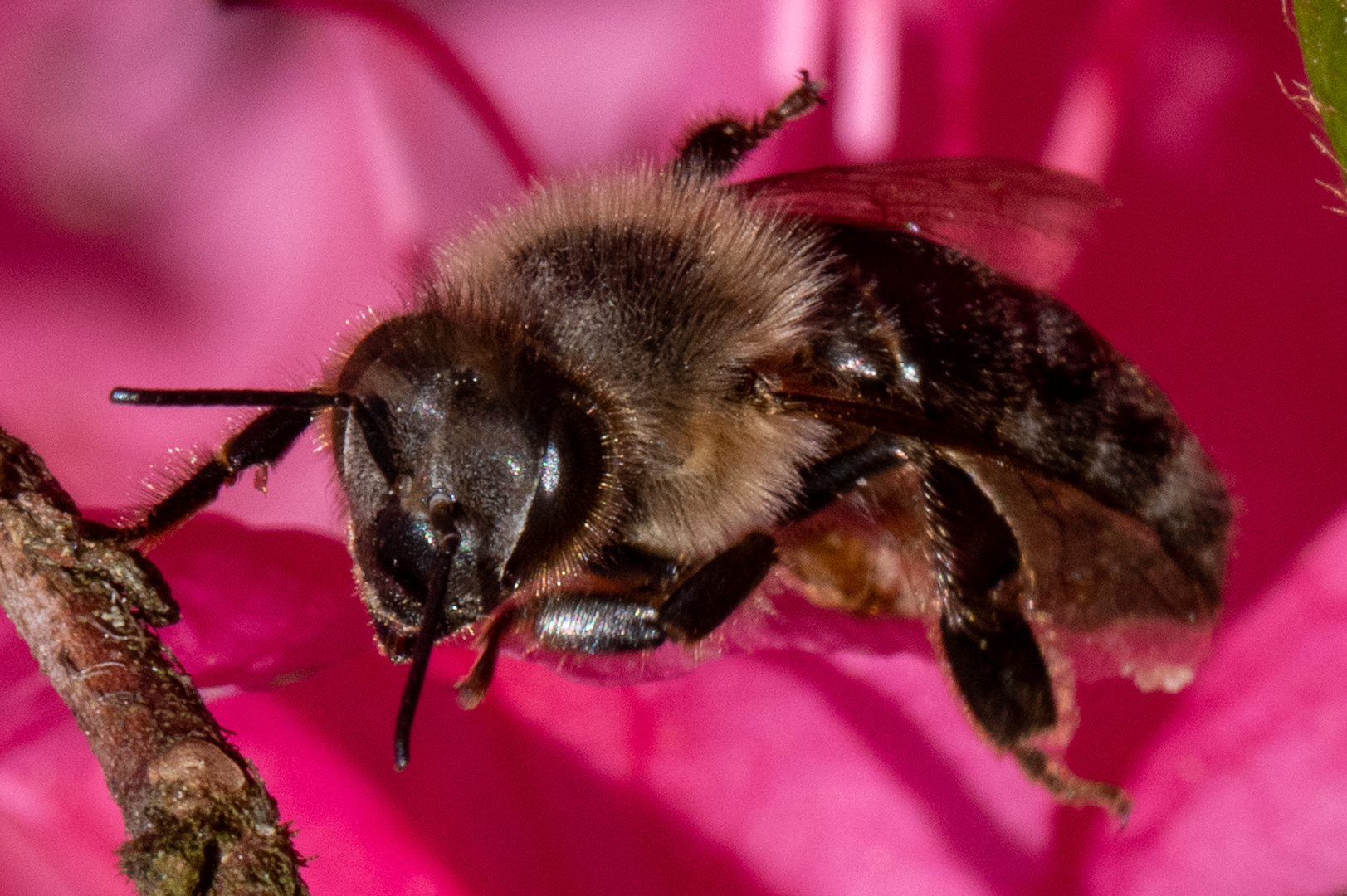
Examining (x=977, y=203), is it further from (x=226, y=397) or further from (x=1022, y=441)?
(x=226, y=397)

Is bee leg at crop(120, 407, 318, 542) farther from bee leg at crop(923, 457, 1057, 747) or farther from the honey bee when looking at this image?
bee leg at crop(923, 457, 1057, 747)

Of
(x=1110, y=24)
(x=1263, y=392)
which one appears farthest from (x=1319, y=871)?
(x=1110, y=24)

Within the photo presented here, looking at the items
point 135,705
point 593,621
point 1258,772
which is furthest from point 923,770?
point 135,705

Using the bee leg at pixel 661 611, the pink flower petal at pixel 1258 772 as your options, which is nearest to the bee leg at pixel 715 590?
the bee leg at pixel 661 611

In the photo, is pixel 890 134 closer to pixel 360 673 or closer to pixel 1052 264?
pixel 1052 264

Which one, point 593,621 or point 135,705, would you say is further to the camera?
point 593,621
